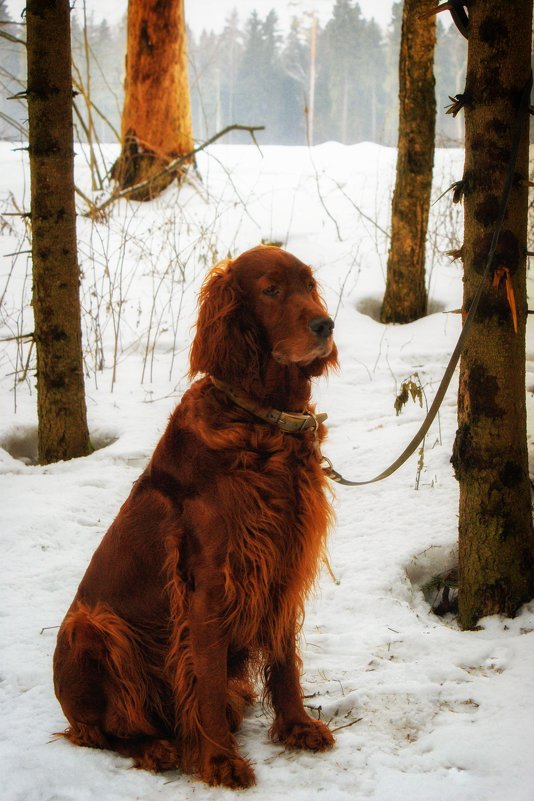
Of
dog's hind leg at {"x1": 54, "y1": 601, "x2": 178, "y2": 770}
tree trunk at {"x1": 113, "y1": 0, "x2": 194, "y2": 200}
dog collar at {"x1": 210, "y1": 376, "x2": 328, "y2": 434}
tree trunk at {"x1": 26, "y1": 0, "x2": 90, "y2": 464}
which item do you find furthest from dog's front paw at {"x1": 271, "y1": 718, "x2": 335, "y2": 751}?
tree trunk at {"x1": 113, "y1": 0, "x2": 194, "y2": 200}

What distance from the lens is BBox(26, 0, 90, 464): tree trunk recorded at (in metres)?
3.62

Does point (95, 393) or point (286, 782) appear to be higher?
point (95, 393)

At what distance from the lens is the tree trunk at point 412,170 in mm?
5629

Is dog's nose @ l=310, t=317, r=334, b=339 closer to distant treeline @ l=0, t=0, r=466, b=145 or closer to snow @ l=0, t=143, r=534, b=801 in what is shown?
snow @ l=0, t=143, r=534, b=801

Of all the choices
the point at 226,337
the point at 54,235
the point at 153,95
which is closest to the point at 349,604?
the point at 226,337

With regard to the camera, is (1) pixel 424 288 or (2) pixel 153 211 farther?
(2) pixel 153 211

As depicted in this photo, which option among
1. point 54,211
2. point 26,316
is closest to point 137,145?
point 26,316

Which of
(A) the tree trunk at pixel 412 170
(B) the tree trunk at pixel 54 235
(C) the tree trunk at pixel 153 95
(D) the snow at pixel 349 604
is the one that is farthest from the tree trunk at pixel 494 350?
(C) the tree trunk at pixel 153 95

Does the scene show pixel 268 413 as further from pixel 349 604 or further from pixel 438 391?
pixel 349 604

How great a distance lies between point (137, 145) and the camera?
919cm

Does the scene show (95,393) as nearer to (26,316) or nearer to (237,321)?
(26,316)

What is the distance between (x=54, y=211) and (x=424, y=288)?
11.4 ft

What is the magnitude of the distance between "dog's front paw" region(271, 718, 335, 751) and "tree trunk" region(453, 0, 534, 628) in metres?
0.78

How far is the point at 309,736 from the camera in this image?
2082 millimetres
